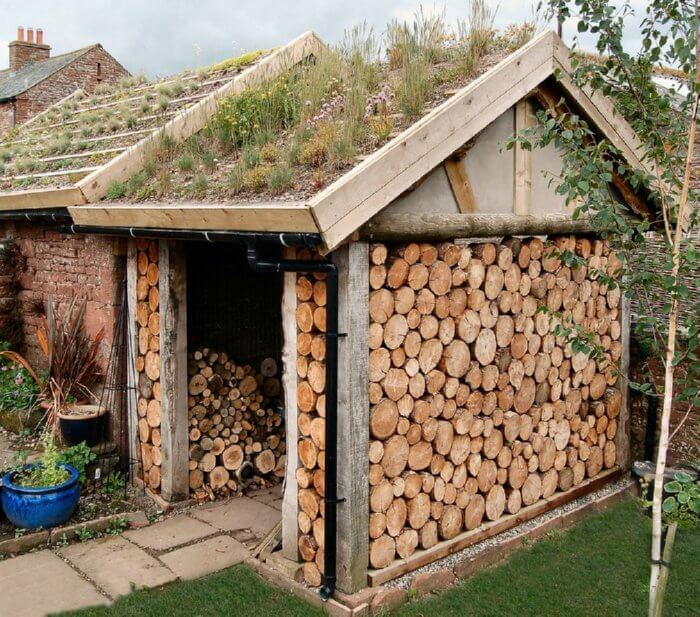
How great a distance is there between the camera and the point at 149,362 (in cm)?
689

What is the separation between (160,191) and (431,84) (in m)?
2.53

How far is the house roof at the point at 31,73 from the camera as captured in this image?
944 inches

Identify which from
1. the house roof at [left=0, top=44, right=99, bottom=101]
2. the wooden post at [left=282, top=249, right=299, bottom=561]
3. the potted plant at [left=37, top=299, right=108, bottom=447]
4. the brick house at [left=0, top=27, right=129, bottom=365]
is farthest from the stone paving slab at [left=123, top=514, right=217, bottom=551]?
the house roof at [left=0, top=44, right=99, bottom=101]

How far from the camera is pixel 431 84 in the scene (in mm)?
5891

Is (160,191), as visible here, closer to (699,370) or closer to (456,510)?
(456,510)

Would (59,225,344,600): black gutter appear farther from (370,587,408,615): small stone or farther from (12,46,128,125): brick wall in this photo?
(12,46,128,125): brick wall

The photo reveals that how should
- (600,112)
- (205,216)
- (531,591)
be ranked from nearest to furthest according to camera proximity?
(205,216)
(531,591)
(600,112)

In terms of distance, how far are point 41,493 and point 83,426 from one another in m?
1.14

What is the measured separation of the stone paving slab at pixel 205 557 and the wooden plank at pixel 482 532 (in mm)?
1267

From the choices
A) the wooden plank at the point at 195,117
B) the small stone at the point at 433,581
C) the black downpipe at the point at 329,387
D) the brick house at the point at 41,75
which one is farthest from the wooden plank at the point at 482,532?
the brick house at the point at 41,75

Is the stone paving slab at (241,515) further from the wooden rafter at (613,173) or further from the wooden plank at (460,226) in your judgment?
the wooden rafter at (613,173)

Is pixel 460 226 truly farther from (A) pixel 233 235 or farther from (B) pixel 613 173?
(B) pixel 613 173

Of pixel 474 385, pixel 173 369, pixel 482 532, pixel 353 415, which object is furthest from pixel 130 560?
pixel 474 385

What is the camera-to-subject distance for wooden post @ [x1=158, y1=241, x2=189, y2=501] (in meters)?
6.63
